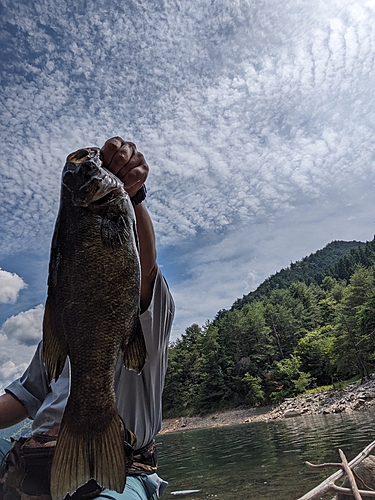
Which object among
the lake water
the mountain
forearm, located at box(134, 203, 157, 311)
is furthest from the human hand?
the mountain

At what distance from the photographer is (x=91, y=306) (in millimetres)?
1625

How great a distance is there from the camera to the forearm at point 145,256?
2303mm

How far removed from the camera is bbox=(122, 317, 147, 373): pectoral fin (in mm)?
1729

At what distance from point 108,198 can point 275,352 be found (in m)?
59.9

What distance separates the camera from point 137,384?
93.0 inches

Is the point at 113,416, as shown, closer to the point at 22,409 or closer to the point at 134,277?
the point at 134,277

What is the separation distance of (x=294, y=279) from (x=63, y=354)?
154223 millimetres

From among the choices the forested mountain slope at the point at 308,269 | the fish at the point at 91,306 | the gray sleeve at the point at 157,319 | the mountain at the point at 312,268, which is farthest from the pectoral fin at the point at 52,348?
the forested mountain slope at the point at 308,269

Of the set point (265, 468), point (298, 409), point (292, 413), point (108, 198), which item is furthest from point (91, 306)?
point (298, 409)

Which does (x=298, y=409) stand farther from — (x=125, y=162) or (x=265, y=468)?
(x=125, y=162)

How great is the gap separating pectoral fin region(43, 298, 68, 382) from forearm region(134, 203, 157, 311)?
25.8 inches

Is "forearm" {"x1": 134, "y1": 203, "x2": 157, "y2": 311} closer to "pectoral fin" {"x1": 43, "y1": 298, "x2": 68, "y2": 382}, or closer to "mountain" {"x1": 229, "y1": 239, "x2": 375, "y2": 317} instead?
"pectoral fin" {"x1": 43, "y1": 298, "x2": 68, "y2": 382}

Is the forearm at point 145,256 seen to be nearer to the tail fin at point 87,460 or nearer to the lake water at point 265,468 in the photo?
the tail fin at point 87,460

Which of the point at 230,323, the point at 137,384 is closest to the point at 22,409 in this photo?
the point at 137,384
